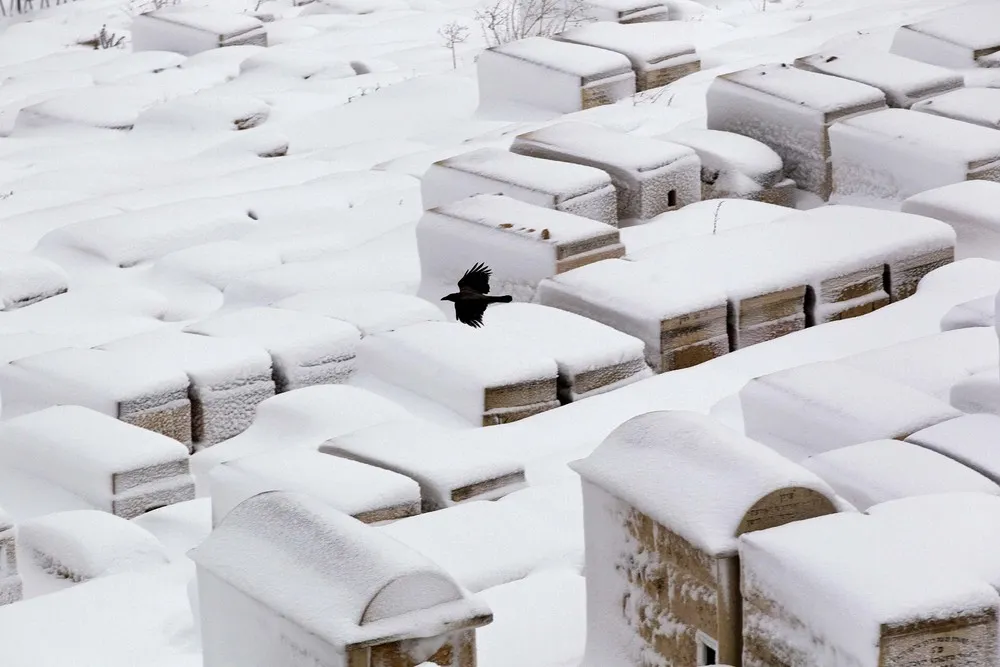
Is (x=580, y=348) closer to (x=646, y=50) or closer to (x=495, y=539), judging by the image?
(x=495, y=539)

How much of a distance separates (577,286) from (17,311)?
10.0ft

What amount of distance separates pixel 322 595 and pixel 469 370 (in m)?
3.08

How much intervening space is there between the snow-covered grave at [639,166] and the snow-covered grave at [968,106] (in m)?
1.43

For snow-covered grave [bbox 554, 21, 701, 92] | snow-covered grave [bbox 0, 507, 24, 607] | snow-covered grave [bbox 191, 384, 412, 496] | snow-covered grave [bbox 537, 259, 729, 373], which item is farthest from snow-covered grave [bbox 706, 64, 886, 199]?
snow-covered grave [bbox 0, 507, 24, 607]

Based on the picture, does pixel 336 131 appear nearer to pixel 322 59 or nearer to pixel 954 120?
pixel 322 59

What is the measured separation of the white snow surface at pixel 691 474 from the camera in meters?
4.16

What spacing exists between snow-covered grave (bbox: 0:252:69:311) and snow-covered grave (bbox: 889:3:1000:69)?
18.4 ft

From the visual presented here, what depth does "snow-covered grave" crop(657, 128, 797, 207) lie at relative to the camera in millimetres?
9508

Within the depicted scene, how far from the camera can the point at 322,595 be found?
398 cm

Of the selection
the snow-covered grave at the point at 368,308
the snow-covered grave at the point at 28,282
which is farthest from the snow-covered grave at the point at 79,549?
the snow-covered grave at the point at 28,282

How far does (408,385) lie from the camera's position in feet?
23.9

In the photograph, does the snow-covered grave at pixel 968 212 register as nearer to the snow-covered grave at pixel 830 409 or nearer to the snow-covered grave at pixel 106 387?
the snow-covered grave at pixel 830 409

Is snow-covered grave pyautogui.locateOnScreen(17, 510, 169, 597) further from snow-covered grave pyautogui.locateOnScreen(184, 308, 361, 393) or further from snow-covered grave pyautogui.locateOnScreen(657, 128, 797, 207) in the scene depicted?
snow-covered grave pyautogui.locateOnScreen(657, 128, 797, 207)

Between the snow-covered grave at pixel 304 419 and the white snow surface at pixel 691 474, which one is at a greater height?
the white snow surface at pixel 691 474
